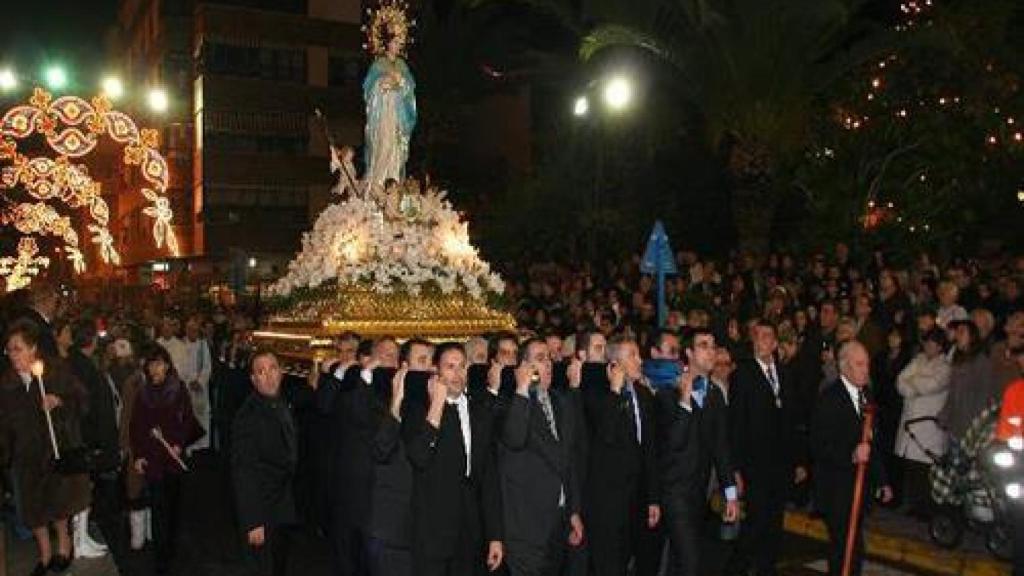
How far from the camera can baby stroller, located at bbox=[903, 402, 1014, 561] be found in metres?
8.01

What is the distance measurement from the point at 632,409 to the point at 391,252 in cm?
593

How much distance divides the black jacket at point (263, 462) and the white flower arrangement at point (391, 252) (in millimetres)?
5177

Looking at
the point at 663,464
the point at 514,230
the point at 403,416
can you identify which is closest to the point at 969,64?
the point at 514,230

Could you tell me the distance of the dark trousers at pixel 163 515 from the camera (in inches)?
345

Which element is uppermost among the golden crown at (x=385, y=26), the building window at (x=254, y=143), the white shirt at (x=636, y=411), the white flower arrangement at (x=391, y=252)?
the building window at (x=254, y=143)

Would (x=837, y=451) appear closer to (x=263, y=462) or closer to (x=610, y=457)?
(x=610, y=457)

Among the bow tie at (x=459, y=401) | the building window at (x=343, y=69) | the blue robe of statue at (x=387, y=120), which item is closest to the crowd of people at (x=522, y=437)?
the bow tie at (x=459, y=401)

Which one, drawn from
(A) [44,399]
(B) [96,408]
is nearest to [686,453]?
(A) [44,399]

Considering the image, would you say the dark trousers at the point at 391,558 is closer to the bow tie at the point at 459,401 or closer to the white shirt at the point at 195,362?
the bow tie at the point at 459,401

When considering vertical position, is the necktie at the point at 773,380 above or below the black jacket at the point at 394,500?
above

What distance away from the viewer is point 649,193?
82.9 feet

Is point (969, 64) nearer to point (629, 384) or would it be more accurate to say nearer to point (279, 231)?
point (629, 384)

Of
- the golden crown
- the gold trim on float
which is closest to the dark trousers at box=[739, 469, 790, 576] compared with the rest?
the gold trim on float

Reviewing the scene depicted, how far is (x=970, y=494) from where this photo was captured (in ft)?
27.8
